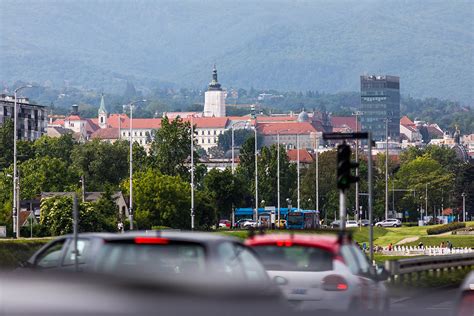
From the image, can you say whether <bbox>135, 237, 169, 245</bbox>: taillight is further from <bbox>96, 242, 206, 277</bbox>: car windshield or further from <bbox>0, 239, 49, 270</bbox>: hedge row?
<bbox>0, 239, 49, 270</bbox>: hedge row

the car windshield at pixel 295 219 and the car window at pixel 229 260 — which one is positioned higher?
the car window at pixel 229 260

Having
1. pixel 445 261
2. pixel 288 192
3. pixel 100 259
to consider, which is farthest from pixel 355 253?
pixel 288 192

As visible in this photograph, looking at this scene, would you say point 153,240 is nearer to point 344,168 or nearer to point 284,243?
point 284,243

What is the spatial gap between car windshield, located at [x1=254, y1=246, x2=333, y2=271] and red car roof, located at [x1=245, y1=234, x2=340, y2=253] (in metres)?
0.07

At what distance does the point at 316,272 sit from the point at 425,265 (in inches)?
1040

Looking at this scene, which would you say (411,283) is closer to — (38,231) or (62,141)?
(38,231)

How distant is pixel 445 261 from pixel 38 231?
4335 centimetres

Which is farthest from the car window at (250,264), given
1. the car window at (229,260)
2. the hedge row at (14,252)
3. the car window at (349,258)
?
the hedge row at (14,252)

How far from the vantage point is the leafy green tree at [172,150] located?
13900cm

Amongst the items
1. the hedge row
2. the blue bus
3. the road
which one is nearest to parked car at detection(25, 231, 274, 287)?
the road

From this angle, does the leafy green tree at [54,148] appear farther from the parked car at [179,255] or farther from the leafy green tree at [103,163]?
the parked car at [179,255]

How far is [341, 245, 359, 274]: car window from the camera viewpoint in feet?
66.9

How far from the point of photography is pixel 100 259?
48.8ft

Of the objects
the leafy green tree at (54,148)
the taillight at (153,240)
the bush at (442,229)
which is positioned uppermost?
the leafy green tree at (54,148)
